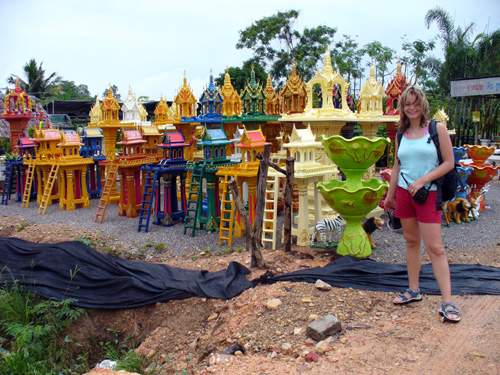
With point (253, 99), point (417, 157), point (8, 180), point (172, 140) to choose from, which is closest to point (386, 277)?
point (417, 157)

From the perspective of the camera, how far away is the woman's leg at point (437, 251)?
14.4 ft

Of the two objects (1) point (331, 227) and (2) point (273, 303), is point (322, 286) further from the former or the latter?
(1) point (331, 227)

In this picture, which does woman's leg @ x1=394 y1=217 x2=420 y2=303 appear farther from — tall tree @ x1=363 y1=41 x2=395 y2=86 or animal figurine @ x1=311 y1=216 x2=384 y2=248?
tall tree @ x1=363 y1=41 x2=395 y2=86

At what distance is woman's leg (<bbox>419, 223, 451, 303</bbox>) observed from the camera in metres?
4.39

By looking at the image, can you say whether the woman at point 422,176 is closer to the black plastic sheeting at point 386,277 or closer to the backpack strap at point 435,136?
the backpack strap at point 435,136

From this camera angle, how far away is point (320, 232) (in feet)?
24.8

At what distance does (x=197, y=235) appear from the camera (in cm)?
947

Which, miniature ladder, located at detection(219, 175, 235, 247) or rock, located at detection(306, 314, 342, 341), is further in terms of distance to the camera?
miniature ladder, located at detection(219, 175, 235, 247)

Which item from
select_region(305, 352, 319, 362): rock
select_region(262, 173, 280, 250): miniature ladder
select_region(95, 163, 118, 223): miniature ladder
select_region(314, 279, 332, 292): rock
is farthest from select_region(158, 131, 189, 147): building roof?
select_region(305, 352, 319, 362): rock

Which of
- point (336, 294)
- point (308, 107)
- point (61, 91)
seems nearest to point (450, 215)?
point (308, 107)

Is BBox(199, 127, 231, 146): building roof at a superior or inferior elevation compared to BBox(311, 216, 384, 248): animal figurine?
superior

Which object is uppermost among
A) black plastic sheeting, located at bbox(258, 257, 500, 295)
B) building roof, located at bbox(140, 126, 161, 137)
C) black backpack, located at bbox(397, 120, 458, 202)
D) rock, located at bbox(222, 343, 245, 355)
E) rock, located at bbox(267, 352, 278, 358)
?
building roof, located at bbox(140, 126, 161, 137)

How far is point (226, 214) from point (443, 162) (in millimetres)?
5334

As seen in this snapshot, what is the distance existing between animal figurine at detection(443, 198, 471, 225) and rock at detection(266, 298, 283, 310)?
559cm
